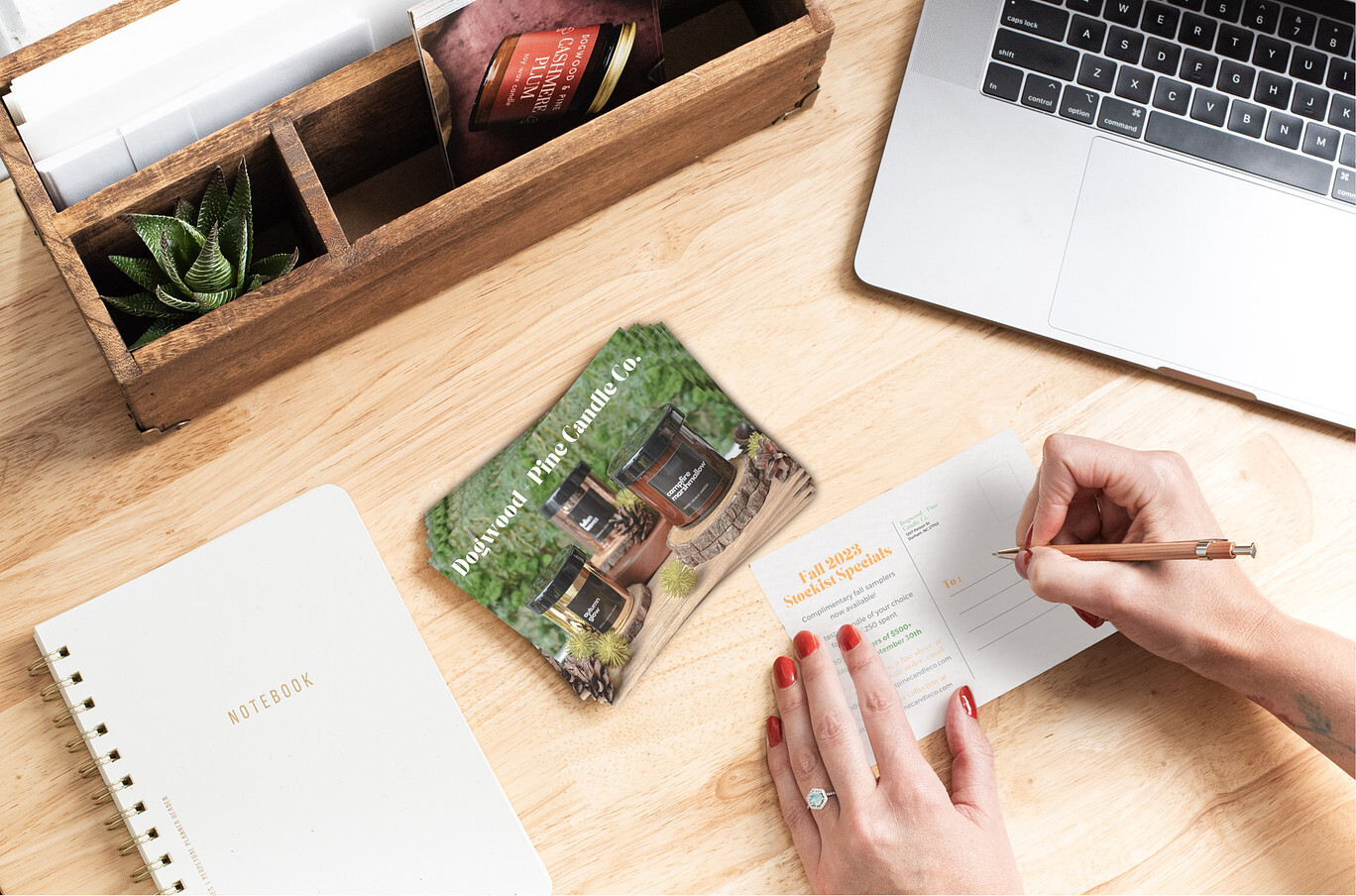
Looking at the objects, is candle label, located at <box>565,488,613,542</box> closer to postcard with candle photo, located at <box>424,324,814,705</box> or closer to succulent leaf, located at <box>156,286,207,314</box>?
postcard with candle photo, located at <box>424,324,814,705</box>

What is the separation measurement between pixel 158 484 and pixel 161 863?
28 cm

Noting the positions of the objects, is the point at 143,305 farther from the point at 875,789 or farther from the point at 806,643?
the point at 875,789

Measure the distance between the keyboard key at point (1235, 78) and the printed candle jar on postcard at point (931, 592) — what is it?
1.23ft

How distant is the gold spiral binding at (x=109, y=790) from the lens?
68cm

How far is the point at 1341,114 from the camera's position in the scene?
0.79 metres

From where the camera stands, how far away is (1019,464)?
2.61 feet

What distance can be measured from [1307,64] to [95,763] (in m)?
1.10

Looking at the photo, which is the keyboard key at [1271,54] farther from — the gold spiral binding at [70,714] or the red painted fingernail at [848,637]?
the gold spiral binding at [70,714]

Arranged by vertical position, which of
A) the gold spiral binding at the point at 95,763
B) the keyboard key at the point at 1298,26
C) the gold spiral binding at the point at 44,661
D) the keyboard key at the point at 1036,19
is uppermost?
the keyboard key at the point at 1036,19

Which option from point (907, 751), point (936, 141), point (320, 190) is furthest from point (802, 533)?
point (320, 190)

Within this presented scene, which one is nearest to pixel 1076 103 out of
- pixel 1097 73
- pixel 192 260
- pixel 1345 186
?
pixel 1097 73

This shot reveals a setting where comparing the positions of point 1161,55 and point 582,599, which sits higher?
point 1161,55

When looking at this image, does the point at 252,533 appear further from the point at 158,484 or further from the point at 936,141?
the point at 936,141

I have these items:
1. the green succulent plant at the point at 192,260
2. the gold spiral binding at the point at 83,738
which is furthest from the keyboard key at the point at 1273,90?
the gold spiral binding at the point at 83,738
